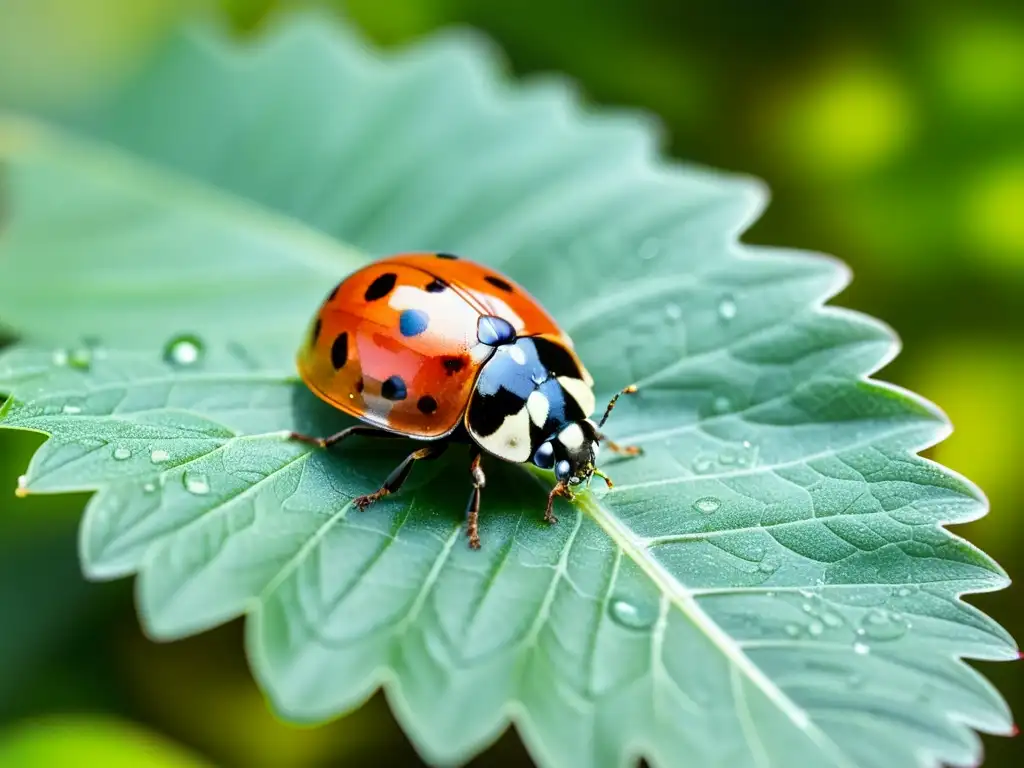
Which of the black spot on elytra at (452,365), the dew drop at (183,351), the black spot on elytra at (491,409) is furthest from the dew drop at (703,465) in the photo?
the dew drop at (183,351)

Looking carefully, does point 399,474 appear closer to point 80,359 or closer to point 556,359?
point 556,359

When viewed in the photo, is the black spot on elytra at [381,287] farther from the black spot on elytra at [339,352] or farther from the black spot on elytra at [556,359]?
the black spot on elytra at [556,359]

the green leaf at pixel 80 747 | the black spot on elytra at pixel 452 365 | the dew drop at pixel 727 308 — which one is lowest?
the green leaf at pixel 80 747

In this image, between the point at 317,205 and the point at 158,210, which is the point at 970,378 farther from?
the point at 158,210

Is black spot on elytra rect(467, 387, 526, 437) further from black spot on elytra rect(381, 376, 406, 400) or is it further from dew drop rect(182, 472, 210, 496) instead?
dew drop rect(182, 472, 210, 496)

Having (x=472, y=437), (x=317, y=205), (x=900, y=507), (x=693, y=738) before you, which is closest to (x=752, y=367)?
(x=900, y=507)

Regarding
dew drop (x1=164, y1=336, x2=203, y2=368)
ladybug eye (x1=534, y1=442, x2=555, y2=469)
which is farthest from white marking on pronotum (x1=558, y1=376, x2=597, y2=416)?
dew drop (x1=164, y1=336, x2=203, y2=368)
